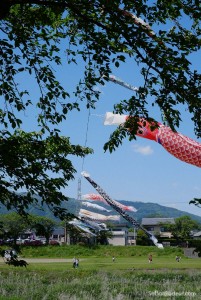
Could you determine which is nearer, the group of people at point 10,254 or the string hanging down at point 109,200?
the group of people at point 10,254

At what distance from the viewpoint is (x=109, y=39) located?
6.04m

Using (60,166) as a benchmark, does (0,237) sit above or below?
below

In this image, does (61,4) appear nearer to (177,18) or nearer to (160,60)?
(160,60)

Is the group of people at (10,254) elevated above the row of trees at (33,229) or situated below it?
below

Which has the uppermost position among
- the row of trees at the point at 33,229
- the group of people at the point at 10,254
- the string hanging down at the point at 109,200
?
the string hanging down at the point at 109,200

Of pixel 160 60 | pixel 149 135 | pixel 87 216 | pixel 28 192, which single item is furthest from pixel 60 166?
pixel 87 216

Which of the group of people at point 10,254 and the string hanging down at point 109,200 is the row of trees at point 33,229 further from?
the string hanging down at point 109,200

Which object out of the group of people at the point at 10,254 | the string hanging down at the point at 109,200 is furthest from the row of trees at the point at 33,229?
the string hanging down at the point at 109,200

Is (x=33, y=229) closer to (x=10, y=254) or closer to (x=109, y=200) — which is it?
(x=10, y=254)

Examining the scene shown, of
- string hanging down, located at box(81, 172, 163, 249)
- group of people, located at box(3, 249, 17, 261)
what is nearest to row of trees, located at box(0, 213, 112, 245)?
group of people, located at box(3, 249, 17, 261)

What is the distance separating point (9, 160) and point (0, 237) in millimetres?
941

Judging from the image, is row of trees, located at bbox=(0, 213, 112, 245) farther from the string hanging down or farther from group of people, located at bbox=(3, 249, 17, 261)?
the string hanging down

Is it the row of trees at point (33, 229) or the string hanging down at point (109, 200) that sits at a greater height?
the string hanging down at point (109, 200)

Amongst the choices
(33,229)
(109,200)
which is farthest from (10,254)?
(109,200)
